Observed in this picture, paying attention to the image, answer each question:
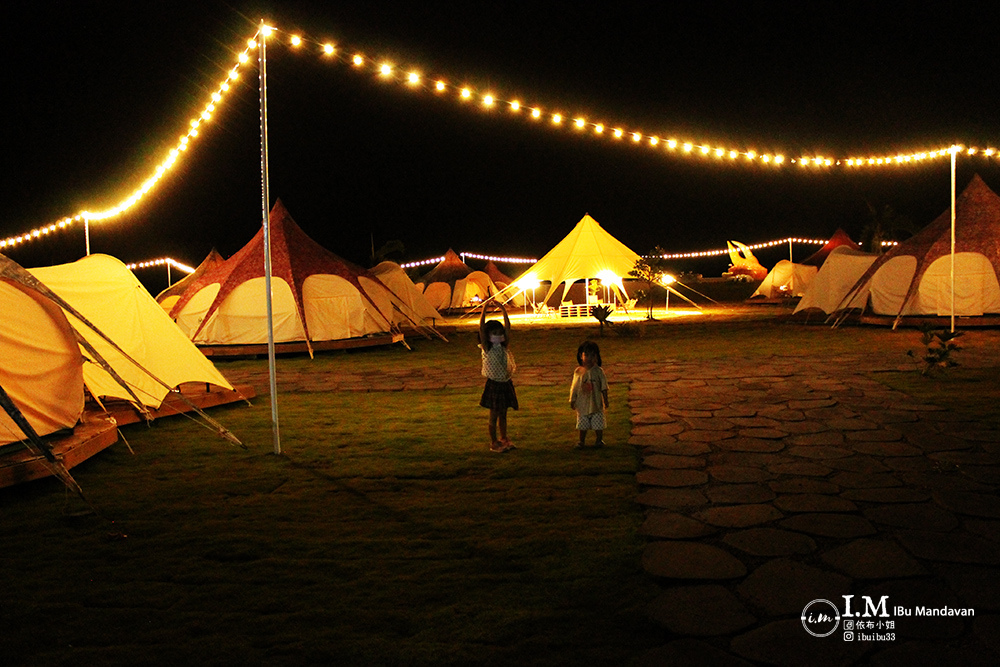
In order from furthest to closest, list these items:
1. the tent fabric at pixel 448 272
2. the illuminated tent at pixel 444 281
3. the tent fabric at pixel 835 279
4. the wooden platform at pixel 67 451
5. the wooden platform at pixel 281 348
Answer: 1. the tent fabric at pixel 448 272
2. the illuminated tent at pixel 444 281
3. the tent fabric at pixel 835 279
4. the wooden platform at pixel 281 348
5. the wooden platform at pixel 67 451

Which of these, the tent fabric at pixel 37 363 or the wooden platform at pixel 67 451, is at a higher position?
the tent fabric at pixel 37 363

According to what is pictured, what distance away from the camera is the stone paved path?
114 inches

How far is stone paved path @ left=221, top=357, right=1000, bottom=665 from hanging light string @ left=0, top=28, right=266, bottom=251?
6545 millimetres

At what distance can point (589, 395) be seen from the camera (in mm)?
6355

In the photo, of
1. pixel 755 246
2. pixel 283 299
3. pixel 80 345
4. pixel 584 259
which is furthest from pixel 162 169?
pixel 755 246

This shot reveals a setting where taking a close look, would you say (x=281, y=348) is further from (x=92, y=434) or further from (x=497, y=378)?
(x=497, y=378)

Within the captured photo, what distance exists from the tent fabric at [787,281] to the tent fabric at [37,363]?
30646 mm

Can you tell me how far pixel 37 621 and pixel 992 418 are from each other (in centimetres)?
761

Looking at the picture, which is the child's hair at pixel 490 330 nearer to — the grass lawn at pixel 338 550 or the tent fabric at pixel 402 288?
the grass lawn at pixel 338 550

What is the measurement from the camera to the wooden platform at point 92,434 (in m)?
5.61

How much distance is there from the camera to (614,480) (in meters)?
5.31

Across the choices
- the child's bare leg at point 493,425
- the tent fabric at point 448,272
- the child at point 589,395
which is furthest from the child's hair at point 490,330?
the tent fabric at point 448,272

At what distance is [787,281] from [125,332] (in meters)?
30.1

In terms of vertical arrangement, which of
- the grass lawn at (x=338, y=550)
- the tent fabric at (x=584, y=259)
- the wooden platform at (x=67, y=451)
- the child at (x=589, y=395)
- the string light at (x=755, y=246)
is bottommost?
the grass lawn at (x=338, y=550)
